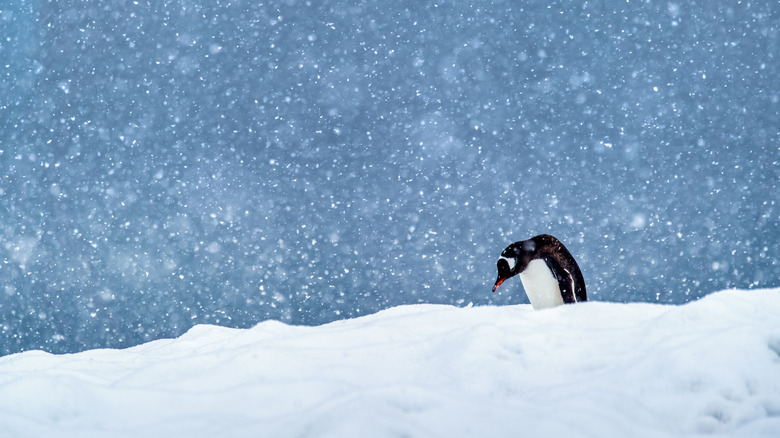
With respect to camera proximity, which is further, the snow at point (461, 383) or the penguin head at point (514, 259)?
the penguin head at point (514, 259)

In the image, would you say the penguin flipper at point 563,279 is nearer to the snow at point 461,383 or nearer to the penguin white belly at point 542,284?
the penguin white belly at point 542,284

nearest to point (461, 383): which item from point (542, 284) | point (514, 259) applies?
point (514, 259)

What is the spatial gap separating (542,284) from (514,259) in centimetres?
29

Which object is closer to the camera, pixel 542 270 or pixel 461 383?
pixel 461 383

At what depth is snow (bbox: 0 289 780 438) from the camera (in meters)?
1.50

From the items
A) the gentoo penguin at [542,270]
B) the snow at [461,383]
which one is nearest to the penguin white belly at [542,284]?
the gentoo penguin at [542,270]

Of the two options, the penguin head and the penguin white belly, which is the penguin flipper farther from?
the penguin head

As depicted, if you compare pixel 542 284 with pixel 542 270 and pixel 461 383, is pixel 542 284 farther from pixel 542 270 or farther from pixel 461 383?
pixel 461 383

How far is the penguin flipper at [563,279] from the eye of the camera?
12.3 ft

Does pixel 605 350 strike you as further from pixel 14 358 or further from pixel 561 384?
pixel 14 358

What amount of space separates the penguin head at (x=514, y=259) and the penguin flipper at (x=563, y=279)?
0.51 ft

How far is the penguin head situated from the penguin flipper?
0.15m

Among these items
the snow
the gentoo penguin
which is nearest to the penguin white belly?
the gentoo penguin

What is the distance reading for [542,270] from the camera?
3.75 metres
